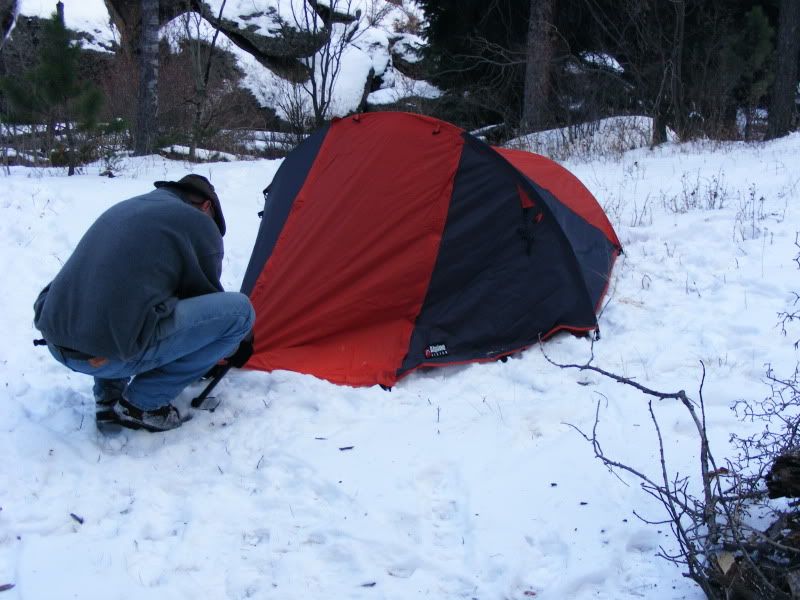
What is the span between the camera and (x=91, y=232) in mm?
3207

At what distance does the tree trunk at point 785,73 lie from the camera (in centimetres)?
1006

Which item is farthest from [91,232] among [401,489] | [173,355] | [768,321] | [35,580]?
[768,321]

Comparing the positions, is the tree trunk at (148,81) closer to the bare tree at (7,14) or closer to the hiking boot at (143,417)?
the bare tree at (7,14)

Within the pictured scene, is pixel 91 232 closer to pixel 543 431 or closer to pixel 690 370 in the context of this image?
pixel 543 431

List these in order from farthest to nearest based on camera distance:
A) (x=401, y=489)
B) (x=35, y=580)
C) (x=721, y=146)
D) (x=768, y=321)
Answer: (x=721, y=146)
(x=768, y=321)
(x=401, y=489)
(x=35, y=580)

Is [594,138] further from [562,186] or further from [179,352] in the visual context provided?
[179,352]

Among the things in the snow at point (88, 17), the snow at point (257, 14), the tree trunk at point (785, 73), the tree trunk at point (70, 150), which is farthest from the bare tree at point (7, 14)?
the tree trunk at point (785, 73)

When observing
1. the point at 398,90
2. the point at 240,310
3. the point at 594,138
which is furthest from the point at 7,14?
the point at 240,310

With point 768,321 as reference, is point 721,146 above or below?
above

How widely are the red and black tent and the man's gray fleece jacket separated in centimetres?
108

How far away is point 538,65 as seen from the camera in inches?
441

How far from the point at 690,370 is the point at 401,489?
1.87 meters

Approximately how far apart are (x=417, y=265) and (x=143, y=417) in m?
1.79

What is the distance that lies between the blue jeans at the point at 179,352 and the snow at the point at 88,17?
1750cm
